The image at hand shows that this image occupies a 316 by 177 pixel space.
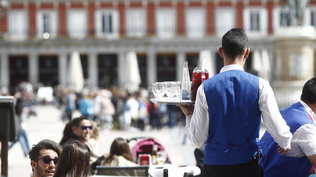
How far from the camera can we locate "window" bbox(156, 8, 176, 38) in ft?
111

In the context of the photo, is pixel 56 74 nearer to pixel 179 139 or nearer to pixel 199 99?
pixel 179 139

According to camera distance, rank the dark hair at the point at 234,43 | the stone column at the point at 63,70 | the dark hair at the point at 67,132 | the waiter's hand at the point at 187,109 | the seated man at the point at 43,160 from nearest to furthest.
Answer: the dark hair at the point at 234,43
the waiter's hand at the point at 187,109
the seated man at the point at 43,160
the dark hair at the point at 67,132
the stone column at the point at 63,70

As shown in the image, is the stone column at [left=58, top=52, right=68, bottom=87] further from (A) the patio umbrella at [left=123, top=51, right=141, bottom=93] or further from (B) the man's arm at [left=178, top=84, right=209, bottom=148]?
(B) the man's arm at [left=178, top=84, right=209, bottom=148]

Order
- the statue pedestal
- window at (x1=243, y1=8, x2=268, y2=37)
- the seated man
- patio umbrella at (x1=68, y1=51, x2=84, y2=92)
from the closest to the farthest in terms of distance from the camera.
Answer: the seated man
the statue pedestal
patio umbrella at (x1=68, y1=51, x2=84, y2=92)
window at (x1=243, y1=8, x2=268, y2=37)

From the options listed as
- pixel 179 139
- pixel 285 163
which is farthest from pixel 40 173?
pixel 179 139

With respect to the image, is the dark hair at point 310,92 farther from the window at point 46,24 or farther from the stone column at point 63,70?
the window at point 46,24

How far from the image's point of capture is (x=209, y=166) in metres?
2.82

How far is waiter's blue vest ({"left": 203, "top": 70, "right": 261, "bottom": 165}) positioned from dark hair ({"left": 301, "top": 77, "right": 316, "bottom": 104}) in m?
0.73

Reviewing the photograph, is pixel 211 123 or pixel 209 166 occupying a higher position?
pixel 211 123

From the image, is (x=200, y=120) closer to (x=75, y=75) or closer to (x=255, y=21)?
(x=75, y=75)

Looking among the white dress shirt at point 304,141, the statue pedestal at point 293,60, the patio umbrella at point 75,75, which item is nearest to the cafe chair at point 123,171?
the white dress shirt at point 304,141

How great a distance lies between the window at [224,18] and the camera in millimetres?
33594

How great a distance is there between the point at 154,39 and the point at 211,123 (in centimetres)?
3031

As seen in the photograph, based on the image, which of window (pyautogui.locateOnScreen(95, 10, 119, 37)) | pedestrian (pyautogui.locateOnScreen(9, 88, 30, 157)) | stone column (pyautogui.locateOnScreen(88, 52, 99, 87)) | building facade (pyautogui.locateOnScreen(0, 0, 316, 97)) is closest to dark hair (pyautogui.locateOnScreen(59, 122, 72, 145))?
Result: pedestrian (pyautogui.locateOnScreen(9, 88, 30, 157))
